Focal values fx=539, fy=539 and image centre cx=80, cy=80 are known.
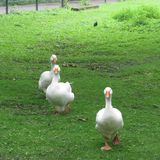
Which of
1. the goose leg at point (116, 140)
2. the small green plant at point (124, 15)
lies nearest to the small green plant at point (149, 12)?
the small green plant at point (124, 15)

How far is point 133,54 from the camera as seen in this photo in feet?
47.3

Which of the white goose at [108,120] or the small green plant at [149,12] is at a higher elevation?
the small green plant at [149,12]

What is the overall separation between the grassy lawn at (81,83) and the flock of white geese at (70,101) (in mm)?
179

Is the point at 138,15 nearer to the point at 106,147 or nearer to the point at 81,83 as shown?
the point at 81,83

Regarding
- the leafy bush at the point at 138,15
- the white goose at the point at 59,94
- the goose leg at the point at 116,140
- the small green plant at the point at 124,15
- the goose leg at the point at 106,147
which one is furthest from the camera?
the small green plant at the point at 124,15

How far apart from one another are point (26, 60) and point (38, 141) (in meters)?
6.23

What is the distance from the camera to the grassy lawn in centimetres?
714

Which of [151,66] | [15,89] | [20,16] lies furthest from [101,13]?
[15,89]

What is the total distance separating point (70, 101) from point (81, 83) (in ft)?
7.74

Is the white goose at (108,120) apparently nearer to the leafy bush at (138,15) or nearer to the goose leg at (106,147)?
the goose leg at (106,147)

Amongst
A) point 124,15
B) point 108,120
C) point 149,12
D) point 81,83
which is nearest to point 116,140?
point 108,120

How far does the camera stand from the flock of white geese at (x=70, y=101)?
6824 millimetres

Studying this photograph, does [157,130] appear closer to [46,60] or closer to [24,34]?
[46,60]

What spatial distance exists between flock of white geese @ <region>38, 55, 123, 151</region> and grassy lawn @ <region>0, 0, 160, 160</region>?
18cm
